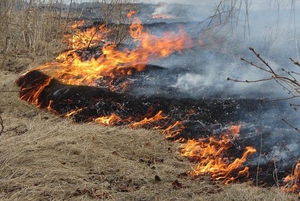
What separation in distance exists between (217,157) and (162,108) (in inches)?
59.1

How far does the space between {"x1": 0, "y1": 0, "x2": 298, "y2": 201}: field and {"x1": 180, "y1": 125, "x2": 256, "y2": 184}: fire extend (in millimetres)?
131

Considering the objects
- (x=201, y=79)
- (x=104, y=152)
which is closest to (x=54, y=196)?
(x=104, y=152)

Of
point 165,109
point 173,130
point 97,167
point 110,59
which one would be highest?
point 110,59

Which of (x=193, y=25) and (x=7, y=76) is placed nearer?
(x=7, y=76)

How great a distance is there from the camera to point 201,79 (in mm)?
6430

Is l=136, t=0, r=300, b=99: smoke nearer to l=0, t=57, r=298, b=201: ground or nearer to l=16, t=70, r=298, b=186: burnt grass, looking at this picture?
l=16, t=70, r=298, b=186: burnt grass

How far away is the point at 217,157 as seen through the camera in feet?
14.4

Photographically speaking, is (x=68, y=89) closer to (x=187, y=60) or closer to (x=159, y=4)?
(x=187, y=60)

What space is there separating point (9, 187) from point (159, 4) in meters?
14.7

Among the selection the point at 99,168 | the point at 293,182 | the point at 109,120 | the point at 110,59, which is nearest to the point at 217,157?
the point at 293,182

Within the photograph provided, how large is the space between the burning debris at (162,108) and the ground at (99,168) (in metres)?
0.27

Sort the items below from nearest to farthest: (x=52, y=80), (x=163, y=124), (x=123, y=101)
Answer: (x=163, y=124) → (x=123, y=101) → (x=52, y=80)

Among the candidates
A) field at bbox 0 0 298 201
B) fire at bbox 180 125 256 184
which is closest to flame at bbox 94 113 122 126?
field at bbox 0 0 298 201

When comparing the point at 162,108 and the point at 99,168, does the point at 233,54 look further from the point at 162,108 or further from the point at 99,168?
the point at 99,168
